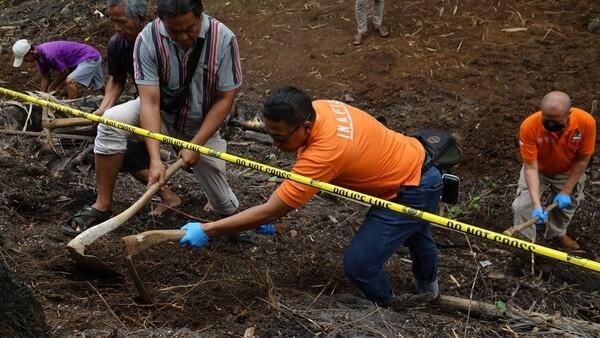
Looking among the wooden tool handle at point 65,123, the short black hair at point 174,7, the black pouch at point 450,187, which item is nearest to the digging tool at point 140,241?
the short black hair at point 174,7

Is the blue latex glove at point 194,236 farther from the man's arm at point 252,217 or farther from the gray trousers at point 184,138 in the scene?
the gray trousers at point 184,138

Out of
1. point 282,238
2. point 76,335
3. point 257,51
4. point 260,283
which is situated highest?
point 76,335

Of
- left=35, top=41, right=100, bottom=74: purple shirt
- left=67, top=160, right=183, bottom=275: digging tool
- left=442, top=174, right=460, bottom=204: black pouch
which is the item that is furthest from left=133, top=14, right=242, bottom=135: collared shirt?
left=35, top=41, right=100, bottom=74: purple shirt

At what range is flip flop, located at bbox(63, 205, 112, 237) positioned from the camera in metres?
4.54

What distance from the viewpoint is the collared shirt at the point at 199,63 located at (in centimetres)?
415

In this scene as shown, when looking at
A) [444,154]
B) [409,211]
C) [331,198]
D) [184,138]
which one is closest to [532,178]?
[444,154]

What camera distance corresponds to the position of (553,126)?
5.23m

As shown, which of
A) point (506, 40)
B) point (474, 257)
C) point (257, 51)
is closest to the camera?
point (474, 257)

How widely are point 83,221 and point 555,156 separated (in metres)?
3.63

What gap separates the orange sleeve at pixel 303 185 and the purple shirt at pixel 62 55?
21.2ft

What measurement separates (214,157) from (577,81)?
5.44 m

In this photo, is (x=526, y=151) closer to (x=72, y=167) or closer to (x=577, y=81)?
(x=577, y=81)

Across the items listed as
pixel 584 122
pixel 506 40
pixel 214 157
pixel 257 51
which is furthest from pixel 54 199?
pixel 506 40

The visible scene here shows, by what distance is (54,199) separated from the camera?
5270 millimetres
